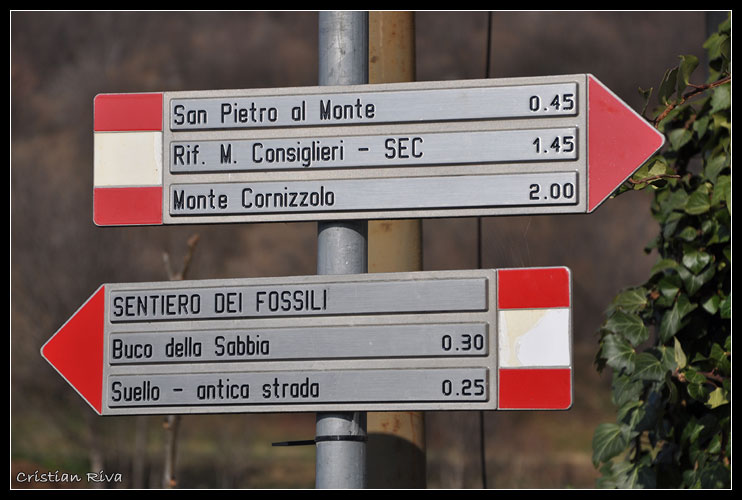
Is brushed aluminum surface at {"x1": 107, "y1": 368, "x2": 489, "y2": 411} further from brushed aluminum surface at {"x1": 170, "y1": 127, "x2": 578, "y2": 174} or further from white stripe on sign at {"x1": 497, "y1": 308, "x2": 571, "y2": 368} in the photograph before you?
brushed aluminum surface at {"x1": 170, "y1": 127, "x2": 578, "y2": 174}

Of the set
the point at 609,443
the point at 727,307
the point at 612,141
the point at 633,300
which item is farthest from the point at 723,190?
the point at 612,141

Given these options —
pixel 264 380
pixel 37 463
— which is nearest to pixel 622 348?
pixel 264 380

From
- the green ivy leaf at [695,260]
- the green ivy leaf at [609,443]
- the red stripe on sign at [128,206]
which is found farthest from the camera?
the green ivy leaf at [609,443]

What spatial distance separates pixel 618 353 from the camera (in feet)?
8.93

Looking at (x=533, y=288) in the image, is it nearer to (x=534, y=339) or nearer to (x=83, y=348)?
(x=534, y=339)

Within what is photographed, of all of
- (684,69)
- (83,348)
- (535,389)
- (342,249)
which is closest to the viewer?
(535,389)

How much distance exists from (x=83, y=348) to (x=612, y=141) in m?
1.09

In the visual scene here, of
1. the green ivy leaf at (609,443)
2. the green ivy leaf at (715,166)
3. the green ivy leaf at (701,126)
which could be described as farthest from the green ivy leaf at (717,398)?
the green ivy leaf at (701,126)

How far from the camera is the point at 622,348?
2.73 metres

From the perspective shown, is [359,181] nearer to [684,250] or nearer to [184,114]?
[184,114]

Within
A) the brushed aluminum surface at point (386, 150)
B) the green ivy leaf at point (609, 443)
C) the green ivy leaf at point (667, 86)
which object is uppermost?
the green ivy leaf at point (667, 86)

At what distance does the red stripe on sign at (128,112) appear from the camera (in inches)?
73.8

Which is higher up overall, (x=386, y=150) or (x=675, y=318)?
(x=386, y=150)

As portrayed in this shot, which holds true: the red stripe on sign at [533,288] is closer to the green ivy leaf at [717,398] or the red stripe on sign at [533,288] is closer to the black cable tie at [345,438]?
the black cable tie at [345,438]
